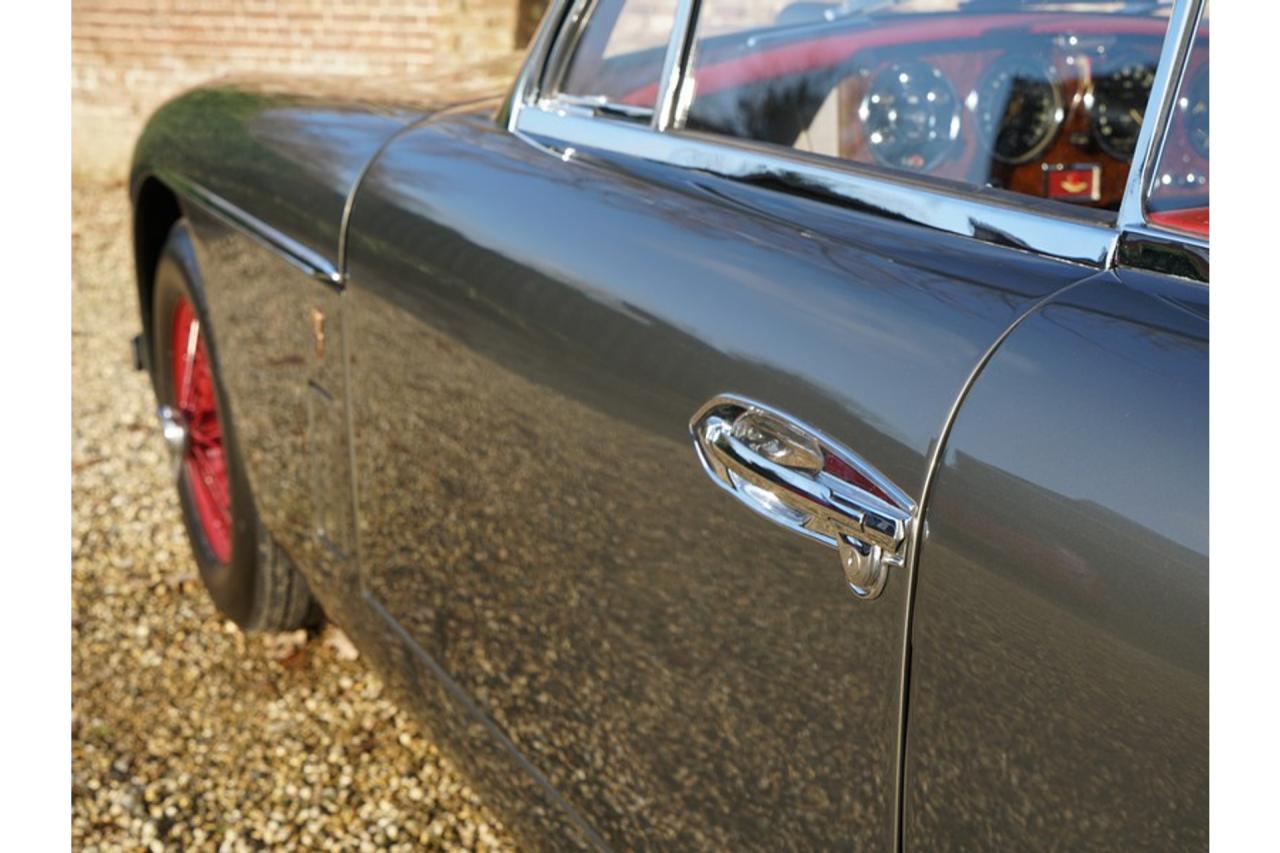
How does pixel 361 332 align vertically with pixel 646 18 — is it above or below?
below

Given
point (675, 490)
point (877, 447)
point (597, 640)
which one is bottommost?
point (597, 640)

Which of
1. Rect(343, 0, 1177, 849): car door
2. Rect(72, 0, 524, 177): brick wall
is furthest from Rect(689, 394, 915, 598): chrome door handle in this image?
Rect(72, 0, 524, 177): brick wall

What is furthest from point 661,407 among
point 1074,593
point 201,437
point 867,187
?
point 201,437

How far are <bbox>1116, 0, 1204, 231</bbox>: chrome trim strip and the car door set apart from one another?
3 centimetres

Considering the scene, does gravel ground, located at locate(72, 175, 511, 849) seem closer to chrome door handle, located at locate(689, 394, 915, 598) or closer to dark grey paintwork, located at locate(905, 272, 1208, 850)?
chrome door handle, located at locate(689, 394, 915, 598)

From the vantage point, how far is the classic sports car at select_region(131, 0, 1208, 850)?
108cm

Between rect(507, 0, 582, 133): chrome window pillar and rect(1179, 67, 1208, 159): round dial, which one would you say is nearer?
rect(1179, 67, 1208, 159): round dial

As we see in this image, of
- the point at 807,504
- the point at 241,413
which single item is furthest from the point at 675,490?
the point at 241,413

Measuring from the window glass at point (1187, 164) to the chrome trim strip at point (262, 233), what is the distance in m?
1.22

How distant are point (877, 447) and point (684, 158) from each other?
2.43 feet

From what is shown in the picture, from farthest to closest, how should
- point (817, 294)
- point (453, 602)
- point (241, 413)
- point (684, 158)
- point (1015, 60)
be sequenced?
point (241, 413) < point (1015, 60) < point (453, 602) < point (684, 158) < point (817, 294)

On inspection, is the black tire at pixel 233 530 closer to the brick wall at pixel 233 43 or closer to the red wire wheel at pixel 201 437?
the red wire wheel at pixel 201 437
